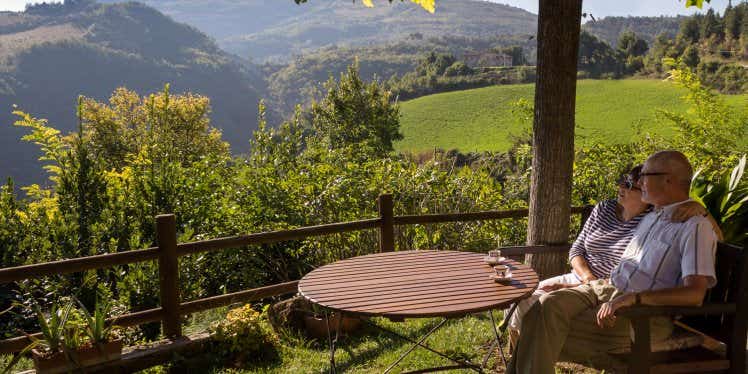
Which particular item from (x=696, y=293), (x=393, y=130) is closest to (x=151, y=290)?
(x=696, y=293)

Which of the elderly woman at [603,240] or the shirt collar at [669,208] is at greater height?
the shirt collar at [669,208]

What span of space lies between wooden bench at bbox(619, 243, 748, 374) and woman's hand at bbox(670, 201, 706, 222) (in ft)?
0.60

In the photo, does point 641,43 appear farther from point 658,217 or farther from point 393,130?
point 658,217

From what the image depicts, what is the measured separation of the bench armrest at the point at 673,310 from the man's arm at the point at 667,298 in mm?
39

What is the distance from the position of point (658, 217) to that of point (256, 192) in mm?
4045

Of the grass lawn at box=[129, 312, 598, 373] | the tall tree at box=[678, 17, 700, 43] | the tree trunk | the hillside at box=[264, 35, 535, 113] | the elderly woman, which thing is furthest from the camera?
the hillside at box=[264, 35, 535, 113]

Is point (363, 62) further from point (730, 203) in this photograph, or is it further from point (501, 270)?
point (501, 270)

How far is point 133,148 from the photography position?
38.0 m

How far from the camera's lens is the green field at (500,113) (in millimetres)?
43125

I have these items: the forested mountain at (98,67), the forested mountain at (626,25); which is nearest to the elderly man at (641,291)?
the forested mountain at (98,67)

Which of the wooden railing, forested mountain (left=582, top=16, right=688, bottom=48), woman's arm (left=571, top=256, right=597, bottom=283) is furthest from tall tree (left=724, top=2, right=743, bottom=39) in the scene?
forested mountain (left=582, top=16, right=688, bottom=48)

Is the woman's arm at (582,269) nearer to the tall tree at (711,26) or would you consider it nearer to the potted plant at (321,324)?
the potted plant at (321,324)

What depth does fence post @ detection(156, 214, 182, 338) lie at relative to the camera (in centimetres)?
385

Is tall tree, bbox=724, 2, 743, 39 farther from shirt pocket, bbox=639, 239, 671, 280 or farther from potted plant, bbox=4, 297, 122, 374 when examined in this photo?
potted plant, bbox=4, 297, 122, 374
